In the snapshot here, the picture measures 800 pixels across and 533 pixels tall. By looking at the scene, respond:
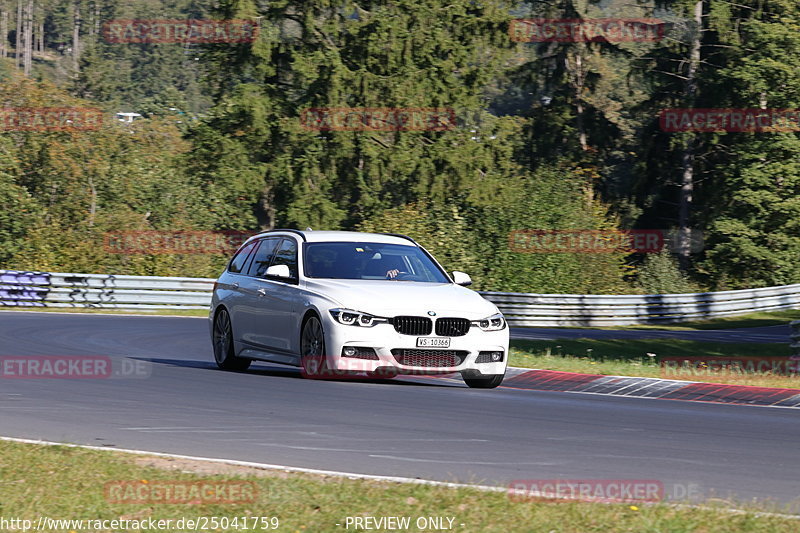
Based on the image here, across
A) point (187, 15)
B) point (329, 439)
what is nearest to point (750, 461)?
point (329, 439)

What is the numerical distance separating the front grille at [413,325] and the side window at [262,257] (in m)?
2.66

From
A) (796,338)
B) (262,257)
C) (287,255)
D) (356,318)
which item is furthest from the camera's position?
(796,338)

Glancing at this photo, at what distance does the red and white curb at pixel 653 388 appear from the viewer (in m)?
14.5

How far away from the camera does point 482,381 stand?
14.4 m

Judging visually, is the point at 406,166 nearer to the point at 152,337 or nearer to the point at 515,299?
the point at 515,299

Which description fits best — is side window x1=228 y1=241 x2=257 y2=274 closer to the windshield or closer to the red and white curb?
the windshield

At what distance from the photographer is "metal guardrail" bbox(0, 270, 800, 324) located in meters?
33.2

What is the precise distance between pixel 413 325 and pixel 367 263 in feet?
5.00

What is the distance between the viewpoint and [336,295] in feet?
44.3

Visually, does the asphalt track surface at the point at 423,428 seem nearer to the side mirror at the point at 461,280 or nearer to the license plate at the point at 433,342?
the license plate at the point at 433,342

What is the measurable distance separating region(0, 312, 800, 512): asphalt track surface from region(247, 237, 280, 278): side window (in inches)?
49.6

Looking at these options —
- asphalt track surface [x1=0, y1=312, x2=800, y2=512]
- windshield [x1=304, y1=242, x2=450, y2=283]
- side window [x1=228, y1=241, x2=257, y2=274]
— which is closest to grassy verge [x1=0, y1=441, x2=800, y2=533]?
asphalt track surface [x1=0, y1=312, x2=800, y2=512]

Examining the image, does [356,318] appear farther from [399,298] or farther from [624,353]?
[624,353]

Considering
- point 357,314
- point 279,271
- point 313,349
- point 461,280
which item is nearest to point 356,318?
point 357,314
